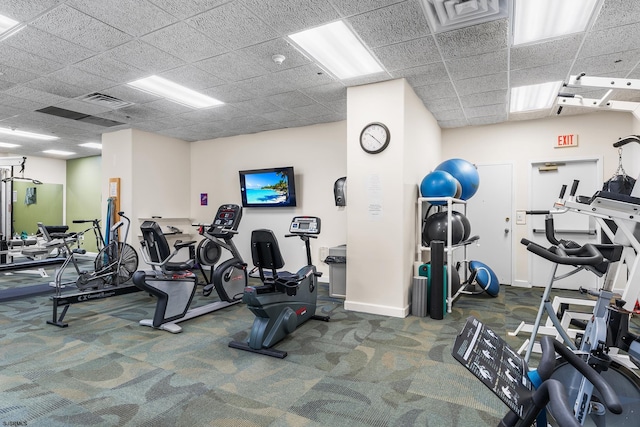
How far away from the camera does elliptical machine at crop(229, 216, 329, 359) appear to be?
10.4 feet

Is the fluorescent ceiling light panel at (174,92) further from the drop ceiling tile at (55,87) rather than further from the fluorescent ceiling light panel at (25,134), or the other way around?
the fluorescent ceiling light panel at (25,134)

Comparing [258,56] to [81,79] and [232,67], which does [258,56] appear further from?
[81,79]

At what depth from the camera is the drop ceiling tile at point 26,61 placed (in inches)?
138

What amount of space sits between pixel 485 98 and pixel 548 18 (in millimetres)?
1889

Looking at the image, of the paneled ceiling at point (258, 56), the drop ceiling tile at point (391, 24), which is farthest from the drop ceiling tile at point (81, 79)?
the drop ceiling tile at point (391, 24)

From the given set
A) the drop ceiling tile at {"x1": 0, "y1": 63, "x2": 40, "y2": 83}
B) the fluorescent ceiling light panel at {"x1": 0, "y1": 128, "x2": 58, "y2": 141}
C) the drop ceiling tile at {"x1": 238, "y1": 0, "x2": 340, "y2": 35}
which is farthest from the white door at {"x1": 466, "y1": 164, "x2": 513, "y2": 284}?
the fluorescent ceiling light panel at {"x1": 0, "y1": 128, "x2": 58, "y2": 141}

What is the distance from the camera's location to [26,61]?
147 inches

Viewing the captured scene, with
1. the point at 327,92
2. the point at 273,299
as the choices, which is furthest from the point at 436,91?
the point at 273,299

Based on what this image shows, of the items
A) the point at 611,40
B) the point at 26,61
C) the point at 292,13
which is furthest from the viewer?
the point at 26,61

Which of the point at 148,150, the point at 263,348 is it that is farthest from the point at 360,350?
the point at 148,150

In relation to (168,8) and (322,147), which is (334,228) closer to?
(322,147)

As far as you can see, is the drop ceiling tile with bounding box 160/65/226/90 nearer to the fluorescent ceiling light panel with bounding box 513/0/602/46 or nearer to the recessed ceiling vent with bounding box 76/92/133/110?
the recessed ceiling vent with bounding box 76/92/133/110

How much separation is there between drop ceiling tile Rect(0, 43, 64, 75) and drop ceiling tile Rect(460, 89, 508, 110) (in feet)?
16.3

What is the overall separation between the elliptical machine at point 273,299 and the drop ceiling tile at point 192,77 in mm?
2010
